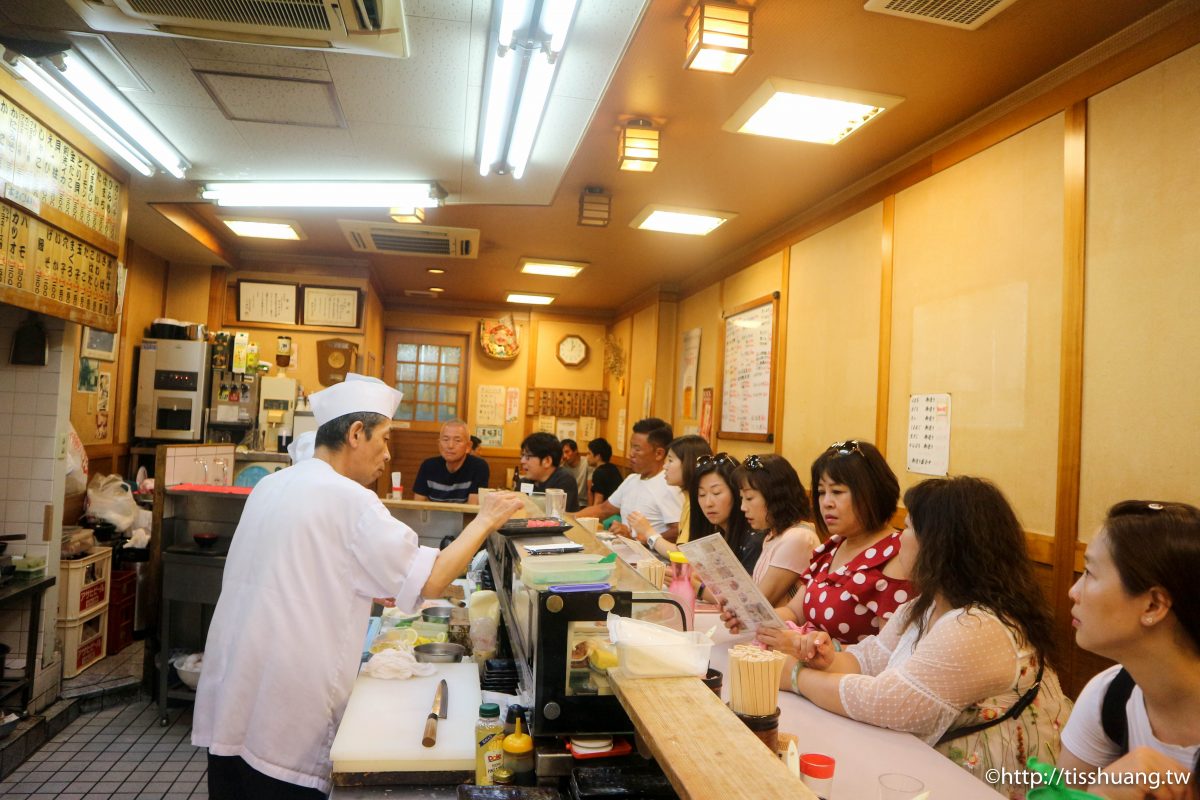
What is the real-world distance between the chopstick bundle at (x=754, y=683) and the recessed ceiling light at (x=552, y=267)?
20.0 feet

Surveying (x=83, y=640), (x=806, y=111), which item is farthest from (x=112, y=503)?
(x=806, y=111)

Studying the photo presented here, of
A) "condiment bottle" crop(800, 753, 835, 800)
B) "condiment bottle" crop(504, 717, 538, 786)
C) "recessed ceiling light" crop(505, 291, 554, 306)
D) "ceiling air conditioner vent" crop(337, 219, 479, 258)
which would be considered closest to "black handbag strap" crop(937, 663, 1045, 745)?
"condiment bottle" crop(800, 753, 835, 800)

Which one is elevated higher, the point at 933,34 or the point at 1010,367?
the point at 933,34

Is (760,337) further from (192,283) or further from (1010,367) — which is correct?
(192,283)

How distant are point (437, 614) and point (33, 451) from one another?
2796 millimetres

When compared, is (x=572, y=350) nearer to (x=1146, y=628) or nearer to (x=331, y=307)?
(x=331, y=307)

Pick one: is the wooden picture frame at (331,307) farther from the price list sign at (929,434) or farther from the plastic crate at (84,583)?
the price list sign at (929,434)

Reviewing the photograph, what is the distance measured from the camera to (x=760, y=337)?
6.14m

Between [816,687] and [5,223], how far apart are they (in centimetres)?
380

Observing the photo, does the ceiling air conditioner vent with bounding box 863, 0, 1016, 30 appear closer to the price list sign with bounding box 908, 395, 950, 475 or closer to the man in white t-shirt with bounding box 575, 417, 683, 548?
the price list sign with bounding box 908, 395, 950, 475

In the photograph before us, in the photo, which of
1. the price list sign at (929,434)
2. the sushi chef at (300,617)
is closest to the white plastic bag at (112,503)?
the sushi chef at (300,617)

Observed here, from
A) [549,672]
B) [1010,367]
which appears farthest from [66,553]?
[1010,367]

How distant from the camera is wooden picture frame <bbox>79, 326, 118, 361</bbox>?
18.1ft

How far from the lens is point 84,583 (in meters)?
4.53
